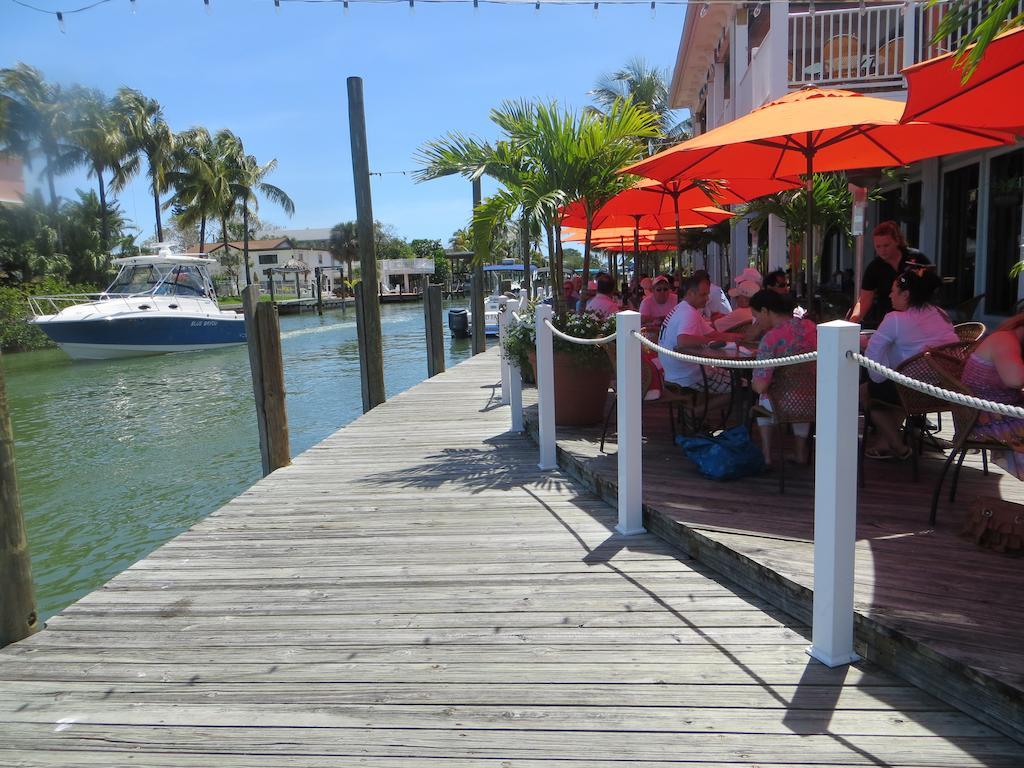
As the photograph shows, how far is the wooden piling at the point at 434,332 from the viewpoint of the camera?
13.2 metres

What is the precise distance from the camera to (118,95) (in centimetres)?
4125

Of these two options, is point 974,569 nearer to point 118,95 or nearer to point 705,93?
point 705,93

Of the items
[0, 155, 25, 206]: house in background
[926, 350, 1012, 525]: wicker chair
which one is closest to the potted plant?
[926, 350, 1012, 525]: wicker chair

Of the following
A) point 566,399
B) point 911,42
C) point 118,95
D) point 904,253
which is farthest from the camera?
point 118,95

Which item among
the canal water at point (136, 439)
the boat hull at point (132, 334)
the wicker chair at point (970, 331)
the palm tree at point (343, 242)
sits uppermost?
the palm tree at point (343, 242)

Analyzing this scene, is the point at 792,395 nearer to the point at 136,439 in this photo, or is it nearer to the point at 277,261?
the point at 136,439

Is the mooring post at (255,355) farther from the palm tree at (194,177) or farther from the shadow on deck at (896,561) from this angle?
the palm tree at (194,177)

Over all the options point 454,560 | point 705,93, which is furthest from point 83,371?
point 454,560

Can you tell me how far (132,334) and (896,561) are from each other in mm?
27456

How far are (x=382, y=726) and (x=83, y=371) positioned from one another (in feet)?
83.7

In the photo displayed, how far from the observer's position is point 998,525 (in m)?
2.96

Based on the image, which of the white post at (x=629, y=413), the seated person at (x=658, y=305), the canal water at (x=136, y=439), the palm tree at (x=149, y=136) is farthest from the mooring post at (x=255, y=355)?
the palm tree at (x=149, y=136)

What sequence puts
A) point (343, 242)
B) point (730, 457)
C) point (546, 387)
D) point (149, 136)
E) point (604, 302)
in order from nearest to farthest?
point (730, 457) → point (546, 387) → point (604, 302) → point (149, 136) → point (343, 242)

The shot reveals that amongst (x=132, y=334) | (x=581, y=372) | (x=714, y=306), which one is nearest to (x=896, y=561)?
(x=581, y=372)
